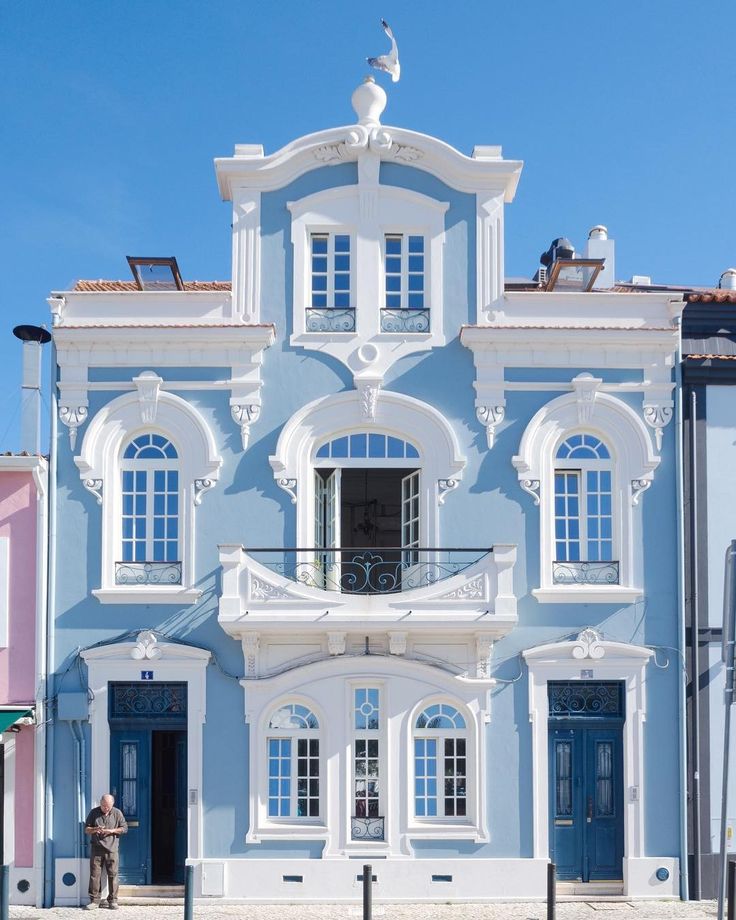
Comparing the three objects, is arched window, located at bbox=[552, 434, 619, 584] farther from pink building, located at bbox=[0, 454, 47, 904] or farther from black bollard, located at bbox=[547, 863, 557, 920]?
pink building, located at bbox=[0, 454, 47, 904]

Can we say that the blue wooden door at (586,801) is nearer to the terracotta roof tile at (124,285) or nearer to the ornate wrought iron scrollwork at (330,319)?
the ornate wrought iron scrollwork at (330,319)

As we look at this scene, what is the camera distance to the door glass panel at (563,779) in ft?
52.7

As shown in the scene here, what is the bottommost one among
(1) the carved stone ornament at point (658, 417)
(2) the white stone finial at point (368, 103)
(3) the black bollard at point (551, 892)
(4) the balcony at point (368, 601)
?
(3) the black bollard at point (551, 892)

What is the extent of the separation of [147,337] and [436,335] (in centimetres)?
421

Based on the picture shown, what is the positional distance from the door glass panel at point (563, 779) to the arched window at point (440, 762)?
4.34 feet

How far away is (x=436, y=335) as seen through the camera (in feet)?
54.4

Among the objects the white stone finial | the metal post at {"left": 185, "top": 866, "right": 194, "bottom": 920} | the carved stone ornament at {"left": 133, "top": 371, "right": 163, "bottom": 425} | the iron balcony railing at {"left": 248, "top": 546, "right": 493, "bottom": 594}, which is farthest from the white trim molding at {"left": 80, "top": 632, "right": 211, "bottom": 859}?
the white stone finial

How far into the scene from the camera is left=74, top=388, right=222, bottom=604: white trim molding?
16.2 meters

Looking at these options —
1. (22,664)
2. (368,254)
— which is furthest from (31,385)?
(368,254)

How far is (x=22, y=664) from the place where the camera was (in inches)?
632

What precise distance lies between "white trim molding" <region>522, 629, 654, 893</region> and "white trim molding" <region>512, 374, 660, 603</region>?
684 mm

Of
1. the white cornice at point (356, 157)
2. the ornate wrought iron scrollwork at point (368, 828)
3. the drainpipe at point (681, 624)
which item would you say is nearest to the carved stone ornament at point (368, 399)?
the white cornice at point (356, 157)

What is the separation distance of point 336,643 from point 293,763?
6.07 ft

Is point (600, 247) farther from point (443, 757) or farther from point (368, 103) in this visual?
point (443, 757)
